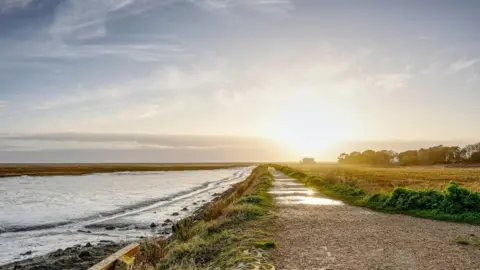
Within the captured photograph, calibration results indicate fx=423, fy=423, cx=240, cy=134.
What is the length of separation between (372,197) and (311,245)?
12.3m

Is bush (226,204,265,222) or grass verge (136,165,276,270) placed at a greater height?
bush (226,204,265,222)

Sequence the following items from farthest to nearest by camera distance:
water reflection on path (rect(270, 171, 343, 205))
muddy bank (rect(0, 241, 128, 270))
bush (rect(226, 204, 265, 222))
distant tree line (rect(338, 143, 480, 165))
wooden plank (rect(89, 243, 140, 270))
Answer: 1. distant tree line (rect(338, 143, 480, 165))
2. water reflection on path (rect(270, 171, 343, 205))
3. bush (rect(226, 204, 265, 222))
4. muddy bank (rect(0, 241, 128, 270))
5. wooden plank (rect(89, 243, 140, 270))

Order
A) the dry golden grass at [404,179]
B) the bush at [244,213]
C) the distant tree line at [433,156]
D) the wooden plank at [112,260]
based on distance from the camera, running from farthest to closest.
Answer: the distant tree line at [433,156]
the dry golden grass at [404,179]
the bush at [244,213]
the wooden plank at [112,260]

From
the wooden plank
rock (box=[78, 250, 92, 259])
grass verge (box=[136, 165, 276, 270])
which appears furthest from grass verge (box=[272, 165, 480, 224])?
rock (box=[78, 250, 92, 259])

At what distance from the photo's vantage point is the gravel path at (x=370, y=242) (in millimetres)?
9500

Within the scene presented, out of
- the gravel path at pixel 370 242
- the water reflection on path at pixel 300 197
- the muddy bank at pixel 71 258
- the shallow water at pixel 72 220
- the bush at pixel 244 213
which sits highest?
the bush at pixel 244 213

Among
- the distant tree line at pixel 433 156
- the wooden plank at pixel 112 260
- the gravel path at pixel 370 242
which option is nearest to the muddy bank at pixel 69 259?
the wooden plank at pixel 112 260

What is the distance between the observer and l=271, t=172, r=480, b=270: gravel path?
950cm

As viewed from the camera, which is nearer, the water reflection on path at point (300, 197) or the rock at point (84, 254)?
the rock at point (84, 254)

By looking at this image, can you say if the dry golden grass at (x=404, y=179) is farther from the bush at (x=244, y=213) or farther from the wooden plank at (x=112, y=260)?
the wooden plank at (x=112, y=260)

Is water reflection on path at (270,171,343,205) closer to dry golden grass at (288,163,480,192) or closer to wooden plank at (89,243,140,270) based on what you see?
dry golden grass at (288,163,480,192)

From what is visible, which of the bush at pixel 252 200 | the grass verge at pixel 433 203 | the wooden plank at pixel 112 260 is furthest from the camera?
the bush at pixel 252 200

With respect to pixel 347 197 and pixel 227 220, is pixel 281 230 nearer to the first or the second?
pixel 227 220

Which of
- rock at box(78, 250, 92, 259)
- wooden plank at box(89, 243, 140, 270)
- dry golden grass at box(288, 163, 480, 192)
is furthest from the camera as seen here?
dry golden grass at box(288, 163, 480, 192)
